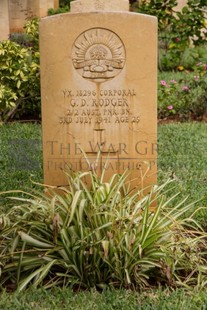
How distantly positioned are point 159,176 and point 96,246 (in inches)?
95.9

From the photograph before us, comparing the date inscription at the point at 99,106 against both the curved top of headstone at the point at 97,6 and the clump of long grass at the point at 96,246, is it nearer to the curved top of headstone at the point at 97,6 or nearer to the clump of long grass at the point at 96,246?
the curved top of headstone at the point at 97,6

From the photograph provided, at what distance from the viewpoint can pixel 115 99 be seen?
5730mm

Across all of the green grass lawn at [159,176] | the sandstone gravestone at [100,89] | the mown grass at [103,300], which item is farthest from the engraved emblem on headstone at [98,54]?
the mown grass at [103,300]

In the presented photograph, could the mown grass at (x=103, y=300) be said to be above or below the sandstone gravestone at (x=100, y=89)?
below

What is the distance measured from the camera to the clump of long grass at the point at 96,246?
4691 millimetres

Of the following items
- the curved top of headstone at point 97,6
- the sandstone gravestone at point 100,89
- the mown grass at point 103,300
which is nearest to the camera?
the mown grass at point 103,300

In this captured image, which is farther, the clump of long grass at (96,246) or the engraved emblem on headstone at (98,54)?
the engraved emblem on headstone at (98,54)

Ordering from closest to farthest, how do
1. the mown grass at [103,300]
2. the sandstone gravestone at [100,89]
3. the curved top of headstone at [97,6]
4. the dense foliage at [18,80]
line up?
the mown grass at [103,300]
the sandstone gravestone at [100,89]
the curved top of headstone at [97,6]
the dense foliage at [18,80]

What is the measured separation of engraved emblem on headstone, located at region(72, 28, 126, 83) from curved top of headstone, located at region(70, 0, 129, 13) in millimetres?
217

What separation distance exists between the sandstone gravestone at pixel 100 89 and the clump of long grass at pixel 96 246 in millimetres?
760

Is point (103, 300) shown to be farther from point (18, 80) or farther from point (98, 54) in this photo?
point (18, 80)

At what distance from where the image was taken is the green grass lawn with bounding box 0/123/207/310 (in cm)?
436

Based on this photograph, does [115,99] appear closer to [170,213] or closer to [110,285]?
[170,213]

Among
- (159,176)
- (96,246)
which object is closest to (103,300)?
(96,246)
